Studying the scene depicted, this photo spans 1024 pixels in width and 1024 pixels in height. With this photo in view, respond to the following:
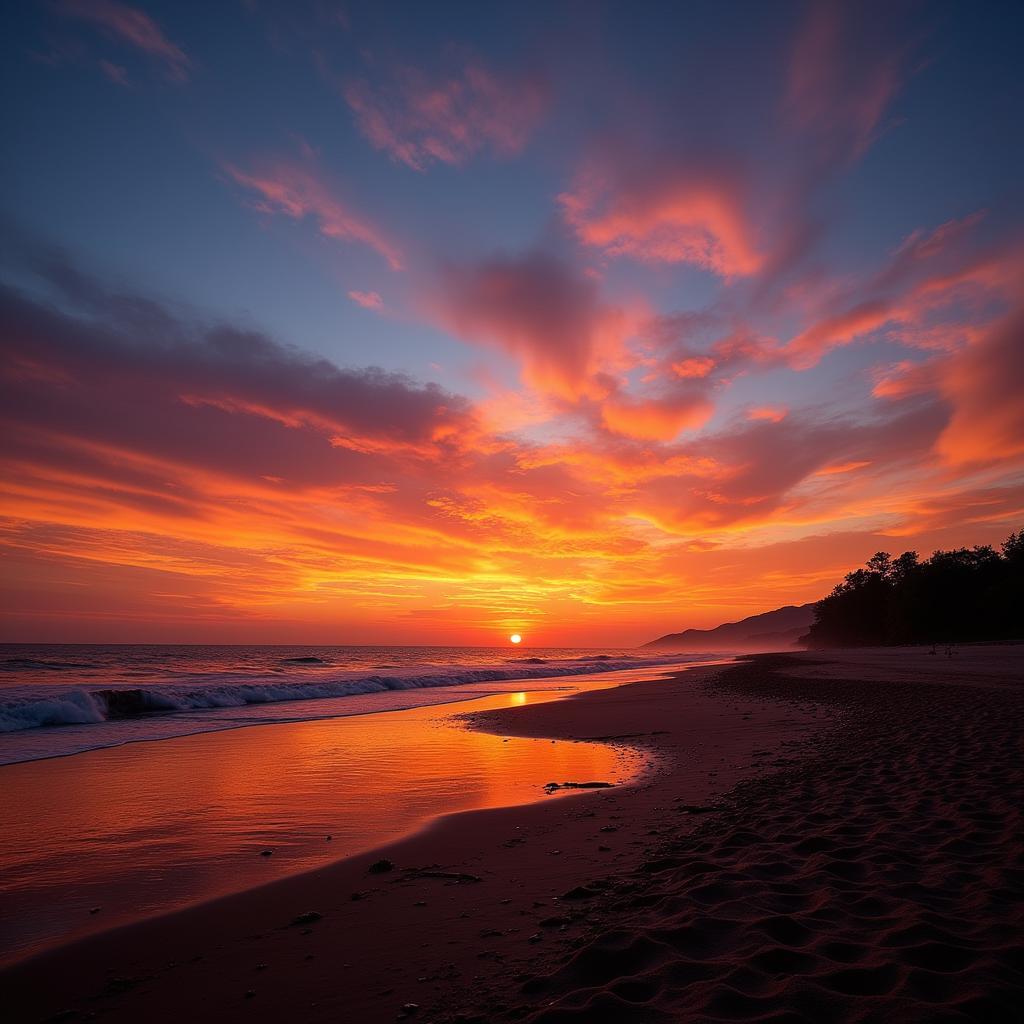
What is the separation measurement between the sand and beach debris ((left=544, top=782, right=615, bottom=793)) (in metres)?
1.16

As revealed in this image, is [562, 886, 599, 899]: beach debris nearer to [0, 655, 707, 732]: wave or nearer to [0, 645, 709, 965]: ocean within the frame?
[0, 645, 709, 965]: ocean

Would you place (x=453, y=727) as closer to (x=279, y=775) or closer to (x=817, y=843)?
(x=279, y=775)

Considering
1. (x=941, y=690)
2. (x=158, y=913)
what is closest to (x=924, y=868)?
(x=158, y=913)

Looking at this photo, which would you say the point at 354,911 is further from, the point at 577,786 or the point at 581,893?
the point at 577,786

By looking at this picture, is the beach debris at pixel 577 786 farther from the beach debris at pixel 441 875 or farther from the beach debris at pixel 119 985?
the beach debris at pixel 119 985

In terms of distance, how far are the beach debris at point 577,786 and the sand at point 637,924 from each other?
45.5 inches

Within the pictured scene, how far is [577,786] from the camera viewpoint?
9242 mm

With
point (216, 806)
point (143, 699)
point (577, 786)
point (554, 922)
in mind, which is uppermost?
point (143, 699)

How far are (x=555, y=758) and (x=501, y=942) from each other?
27.1ft

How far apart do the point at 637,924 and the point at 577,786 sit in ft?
18.0

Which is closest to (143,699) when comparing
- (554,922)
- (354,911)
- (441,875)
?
(441,875)

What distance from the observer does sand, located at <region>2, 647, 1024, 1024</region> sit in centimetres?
312

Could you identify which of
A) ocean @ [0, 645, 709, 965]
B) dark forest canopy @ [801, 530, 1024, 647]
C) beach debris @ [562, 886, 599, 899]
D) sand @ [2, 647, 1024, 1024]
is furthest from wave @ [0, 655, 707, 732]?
dark forest canopy @ [801, 530, 1024, 647]

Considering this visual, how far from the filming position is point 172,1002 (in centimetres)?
A: 367
